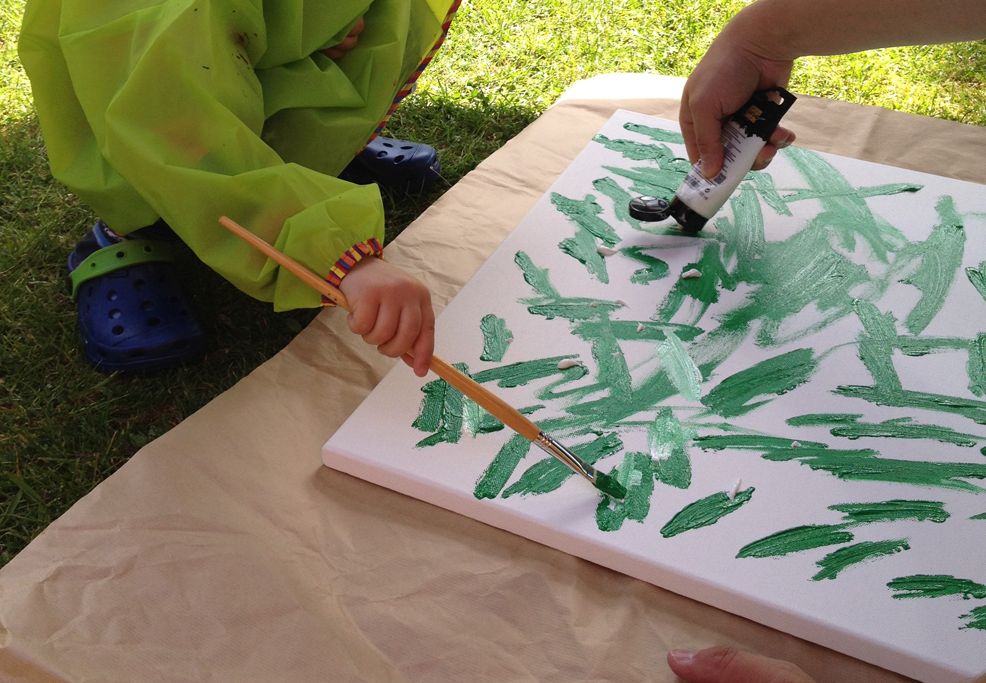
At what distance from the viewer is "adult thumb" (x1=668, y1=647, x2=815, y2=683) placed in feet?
2.64

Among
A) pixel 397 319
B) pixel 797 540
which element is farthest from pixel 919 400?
pixel 397 319

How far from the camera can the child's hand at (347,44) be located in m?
1.37

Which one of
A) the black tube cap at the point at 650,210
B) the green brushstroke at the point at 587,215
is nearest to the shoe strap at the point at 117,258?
the green brushstroke at the point at 587,215

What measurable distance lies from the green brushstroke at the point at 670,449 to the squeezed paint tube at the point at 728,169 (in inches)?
15.9

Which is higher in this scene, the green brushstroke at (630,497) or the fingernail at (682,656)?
the green brushstroke at (630,497)

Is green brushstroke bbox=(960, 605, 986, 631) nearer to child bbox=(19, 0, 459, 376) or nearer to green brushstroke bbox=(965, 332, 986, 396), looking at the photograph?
green brushstroke bbox=(965, 332, 986, 396)

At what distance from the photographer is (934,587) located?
0.87 m

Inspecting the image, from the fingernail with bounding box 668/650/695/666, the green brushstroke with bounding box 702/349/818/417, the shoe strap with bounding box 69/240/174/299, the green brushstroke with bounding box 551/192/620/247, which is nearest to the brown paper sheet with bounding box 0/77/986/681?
the fingernail with bounding box 668/650/695/666

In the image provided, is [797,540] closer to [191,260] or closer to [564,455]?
[564,455]

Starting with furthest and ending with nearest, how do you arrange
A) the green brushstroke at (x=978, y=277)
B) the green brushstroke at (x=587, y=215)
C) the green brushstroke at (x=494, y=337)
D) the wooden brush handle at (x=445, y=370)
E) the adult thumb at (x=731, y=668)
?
1. the green brushstroke at (x=587, y=215)
2. the green brushstroke at (x=978, y=277)
3. the green brushstroke at (x=494, y=337)
4. the wooden brush handle at (x=445, y=370)
5. the adult thumb at (x=731, y=668)

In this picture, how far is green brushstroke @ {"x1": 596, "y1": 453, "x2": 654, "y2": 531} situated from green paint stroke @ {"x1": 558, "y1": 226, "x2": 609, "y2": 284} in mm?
346

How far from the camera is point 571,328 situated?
118 cm

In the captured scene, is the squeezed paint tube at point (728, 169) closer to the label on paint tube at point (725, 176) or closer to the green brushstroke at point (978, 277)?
the label on paint tube at point (725, 176)

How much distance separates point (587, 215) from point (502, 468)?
0.54 metres
